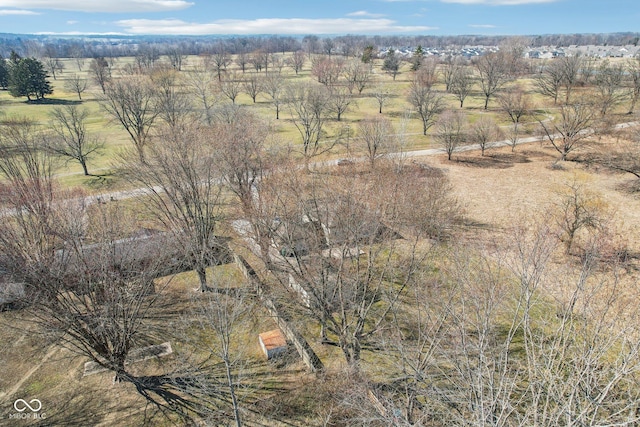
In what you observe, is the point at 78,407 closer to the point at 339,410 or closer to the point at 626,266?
the point at 339,410

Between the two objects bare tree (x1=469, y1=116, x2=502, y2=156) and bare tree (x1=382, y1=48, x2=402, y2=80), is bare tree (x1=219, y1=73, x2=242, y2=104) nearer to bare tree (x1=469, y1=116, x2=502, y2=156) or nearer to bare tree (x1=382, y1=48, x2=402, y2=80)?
bare tree (x1=469, y1=116, x2=502, y2=156)

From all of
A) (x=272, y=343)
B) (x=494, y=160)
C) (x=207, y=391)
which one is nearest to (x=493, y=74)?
(x=494, y=160)

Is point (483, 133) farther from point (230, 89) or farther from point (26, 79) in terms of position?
point (26, 79)

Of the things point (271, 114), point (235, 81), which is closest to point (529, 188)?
point (271, 114)

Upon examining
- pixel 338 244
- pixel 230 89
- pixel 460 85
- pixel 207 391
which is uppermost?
pixel 460 85

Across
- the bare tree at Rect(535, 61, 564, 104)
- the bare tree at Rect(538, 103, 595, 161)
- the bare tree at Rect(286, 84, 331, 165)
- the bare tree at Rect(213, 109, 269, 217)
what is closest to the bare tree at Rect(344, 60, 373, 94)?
the bare tree at Rect(286, 84, 331, 165)
